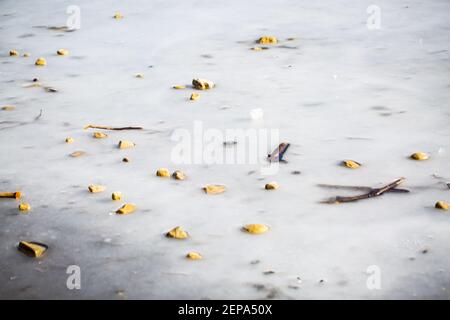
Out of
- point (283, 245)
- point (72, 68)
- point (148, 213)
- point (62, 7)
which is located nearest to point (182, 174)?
point (148, 213)

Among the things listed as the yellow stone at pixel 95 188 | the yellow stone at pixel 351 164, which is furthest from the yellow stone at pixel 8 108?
the yellow stone at pixel 351 164

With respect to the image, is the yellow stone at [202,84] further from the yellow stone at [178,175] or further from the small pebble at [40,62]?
the small pebble at [40,62]

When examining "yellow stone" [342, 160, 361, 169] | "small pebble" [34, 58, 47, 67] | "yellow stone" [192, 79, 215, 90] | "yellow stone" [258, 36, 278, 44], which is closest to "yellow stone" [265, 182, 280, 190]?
"yellow stone" [342, 160, 361, 169]

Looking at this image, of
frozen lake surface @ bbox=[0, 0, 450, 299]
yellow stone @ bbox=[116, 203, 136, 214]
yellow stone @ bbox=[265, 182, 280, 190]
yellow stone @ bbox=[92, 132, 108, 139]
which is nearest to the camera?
frozen lake surface @ bbox=[0, 0, 450, 299]

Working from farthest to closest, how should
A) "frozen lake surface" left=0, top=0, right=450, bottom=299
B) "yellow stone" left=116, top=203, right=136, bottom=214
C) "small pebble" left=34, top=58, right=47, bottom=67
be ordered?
"small pebble" left=34, top=58, right=47, bottom=67 → "yellow stone" left=116, top=203, right=136, bottom=214 → "frozen lake surface" left=0, top=0, right=450, bottom=299

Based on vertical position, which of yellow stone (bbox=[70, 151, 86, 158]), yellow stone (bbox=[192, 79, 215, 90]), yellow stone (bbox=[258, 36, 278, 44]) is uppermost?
yellow stone (bbox=[258, 36, 278, 44])

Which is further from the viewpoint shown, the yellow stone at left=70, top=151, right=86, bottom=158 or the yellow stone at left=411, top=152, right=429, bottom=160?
the yellow stone at left=70, top=151, right=86, bottom=158

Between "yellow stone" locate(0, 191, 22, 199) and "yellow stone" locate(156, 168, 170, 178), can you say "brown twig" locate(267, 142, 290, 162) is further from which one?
"yellow stone" locate(0, 191, 22, 199)
